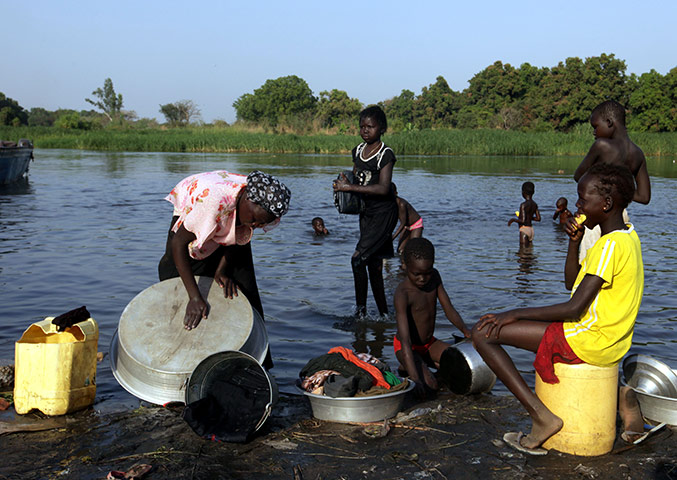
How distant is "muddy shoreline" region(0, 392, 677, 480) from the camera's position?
3.16m

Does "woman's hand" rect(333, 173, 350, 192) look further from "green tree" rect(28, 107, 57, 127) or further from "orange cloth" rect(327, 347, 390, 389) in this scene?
"green tree" rect(28, 107, 57, 127)

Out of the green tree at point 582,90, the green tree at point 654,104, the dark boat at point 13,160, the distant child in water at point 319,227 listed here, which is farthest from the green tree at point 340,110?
the distant child in water at point 319,227

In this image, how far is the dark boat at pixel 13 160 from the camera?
60.0 feet

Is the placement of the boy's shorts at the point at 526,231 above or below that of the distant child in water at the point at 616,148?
below

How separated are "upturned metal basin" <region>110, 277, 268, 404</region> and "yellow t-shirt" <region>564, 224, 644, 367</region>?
1.96 meters

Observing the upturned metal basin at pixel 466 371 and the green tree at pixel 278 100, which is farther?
the green tree at pixel 278 100

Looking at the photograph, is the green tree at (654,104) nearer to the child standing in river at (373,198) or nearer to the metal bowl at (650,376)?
the child standing in river at (373,198)

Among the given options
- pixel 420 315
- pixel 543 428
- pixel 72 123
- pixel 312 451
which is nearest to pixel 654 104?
pixel 72 123

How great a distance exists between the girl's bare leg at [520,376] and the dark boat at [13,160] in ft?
58.6

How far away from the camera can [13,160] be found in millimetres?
18953

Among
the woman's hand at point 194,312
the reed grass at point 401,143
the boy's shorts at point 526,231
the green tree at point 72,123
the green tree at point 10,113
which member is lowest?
the boy's shorts at point 526,231

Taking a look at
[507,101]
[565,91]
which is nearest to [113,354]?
[565,91]

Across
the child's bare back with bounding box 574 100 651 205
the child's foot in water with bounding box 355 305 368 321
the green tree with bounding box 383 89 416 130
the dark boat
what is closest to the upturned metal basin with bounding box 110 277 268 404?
the child's foot in water with bounding box 355 305 368 321

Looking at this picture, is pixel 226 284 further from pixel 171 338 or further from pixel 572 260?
pixel 572 260
